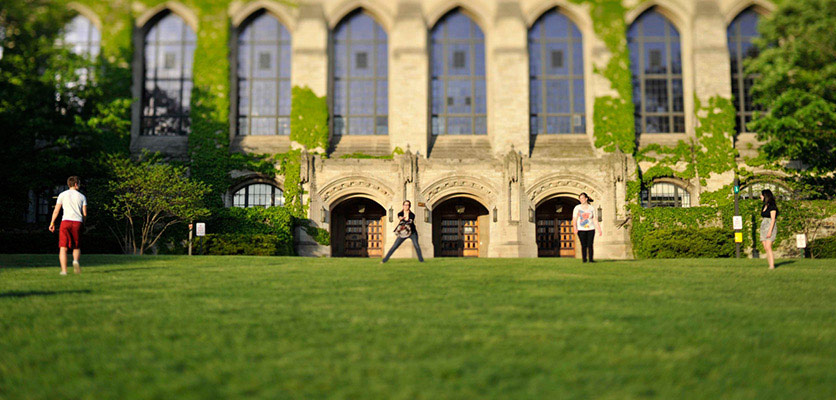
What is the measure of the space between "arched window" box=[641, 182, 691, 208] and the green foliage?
15.2 meters

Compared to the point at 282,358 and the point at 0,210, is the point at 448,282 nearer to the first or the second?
the point at 282,358

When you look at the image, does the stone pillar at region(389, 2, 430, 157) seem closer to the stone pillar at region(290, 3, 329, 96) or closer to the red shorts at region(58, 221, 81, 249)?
the stone pillar at region(290, 3, 329, 96)

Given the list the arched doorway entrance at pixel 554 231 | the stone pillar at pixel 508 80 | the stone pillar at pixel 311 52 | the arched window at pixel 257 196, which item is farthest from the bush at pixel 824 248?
the arched window at pixel 257 196

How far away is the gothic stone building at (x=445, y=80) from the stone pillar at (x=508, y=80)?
66mm

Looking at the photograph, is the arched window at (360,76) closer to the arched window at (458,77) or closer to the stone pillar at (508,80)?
the arched window at (458,77)

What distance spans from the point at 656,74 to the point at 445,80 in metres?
10.4

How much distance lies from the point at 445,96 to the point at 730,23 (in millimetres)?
14711

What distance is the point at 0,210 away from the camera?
25.3 m

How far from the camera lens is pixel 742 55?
1178 inches

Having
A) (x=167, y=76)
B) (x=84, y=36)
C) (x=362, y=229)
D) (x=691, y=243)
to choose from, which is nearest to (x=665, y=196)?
(x=691, y=243)

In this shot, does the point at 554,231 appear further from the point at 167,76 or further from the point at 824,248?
the point at 167,76

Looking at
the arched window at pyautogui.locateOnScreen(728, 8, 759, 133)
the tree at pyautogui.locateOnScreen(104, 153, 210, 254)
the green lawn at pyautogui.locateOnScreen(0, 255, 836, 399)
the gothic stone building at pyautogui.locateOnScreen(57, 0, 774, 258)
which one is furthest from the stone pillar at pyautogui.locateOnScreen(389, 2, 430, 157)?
the green lawn at pyautogui.locateOnScreen(0, 255, 836, 399)

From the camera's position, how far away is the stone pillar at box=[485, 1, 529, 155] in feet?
92.8

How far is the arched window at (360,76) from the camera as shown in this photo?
29.8 meters
